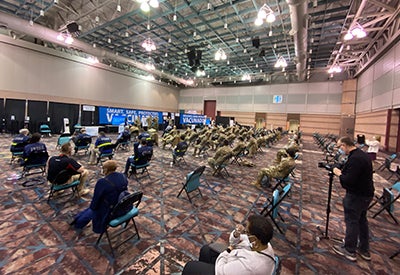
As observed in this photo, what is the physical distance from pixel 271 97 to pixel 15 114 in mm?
25476

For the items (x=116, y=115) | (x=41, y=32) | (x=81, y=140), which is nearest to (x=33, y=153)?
(x=81, y=140)

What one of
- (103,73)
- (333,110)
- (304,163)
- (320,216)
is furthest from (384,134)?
(103,73)

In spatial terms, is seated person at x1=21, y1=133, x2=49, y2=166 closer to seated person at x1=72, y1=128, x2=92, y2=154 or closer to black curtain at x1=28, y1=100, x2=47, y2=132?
seated person at x1=72, y1=128, x2=92, y2=154

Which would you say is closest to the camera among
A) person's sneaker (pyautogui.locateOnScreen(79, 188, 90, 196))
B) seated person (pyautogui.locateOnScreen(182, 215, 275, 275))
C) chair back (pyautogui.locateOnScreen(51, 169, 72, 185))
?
seated person (pyautogui.locateOnScreen(182, 215, 275, 275))

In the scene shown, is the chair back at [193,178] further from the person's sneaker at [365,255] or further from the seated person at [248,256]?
the person's sneaker at [365,255]

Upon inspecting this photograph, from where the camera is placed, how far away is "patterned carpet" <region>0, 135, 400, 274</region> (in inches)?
90.5

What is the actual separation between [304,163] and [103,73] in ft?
64.5

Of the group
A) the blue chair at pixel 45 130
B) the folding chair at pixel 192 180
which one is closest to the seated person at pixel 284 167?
the folding chair at pixel 192 180

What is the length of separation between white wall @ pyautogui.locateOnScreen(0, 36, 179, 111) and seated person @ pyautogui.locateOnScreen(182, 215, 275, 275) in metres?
18.4

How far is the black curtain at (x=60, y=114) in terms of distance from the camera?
47.9ft

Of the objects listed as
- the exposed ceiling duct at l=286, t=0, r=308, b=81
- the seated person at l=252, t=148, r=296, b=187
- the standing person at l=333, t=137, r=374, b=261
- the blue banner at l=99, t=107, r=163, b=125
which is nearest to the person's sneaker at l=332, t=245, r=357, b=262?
the standing person at l=333, t=137, r=374, b=261

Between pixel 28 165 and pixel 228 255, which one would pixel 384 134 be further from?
pixel 28 165

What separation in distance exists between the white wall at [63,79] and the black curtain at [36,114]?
1.02 m

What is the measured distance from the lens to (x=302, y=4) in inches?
270
